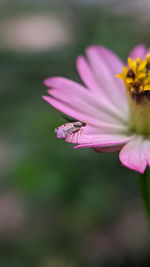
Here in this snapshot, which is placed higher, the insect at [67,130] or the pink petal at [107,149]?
the insect at [67,130]

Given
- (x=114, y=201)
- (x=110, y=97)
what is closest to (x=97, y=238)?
(x=114, y=201)

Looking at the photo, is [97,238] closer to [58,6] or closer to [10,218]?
[10,218]

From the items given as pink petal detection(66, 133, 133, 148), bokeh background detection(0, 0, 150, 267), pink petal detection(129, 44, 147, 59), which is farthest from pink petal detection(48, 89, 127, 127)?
bokeh background detection(0, 0, 150, 267)

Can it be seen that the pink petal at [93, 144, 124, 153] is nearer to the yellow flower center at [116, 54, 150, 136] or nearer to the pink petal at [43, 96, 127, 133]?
the pink petal at [43, 96, 127, 133]

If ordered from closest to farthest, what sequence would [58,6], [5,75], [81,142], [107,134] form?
1. [81,142]
2. [107,134]
3. [5,75]
4. [58,6]

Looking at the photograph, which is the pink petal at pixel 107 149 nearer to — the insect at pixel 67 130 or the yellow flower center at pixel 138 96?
the insect at pixel 67 130

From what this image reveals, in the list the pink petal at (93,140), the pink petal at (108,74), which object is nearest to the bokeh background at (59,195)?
the pink petal at (108,74)

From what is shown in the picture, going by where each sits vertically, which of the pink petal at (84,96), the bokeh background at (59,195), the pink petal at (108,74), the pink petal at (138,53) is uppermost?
the pink petal at (138,53)
